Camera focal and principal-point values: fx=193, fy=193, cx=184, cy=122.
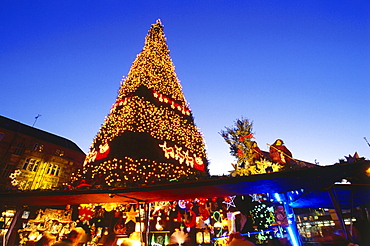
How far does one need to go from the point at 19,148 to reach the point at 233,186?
31.9 meters

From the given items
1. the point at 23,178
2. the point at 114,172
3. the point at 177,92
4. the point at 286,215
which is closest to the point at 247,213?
the point at 286,215

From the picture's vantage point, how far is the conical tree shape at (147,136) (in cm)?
1366

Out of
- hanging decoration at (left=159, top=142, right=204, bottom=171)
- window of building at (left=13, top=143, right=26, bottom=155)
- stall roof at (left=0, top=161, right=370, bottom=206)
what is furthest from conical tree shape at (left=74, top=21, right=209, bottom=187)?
window of building at (left=13, top=143, right=26, bottom=155)

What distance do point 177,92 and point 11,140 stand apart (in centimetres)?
2432

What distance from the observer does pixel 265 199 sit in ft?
29.5

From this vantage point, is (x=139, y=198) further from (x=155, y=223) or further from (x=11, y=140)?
(x=11, y=140)

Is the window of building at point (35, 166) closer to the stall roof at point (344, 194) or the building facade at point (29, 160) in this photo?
the building facade at point (29, 160)

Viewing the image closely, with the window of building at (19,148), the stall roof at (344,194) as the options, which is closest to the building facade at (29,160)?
the window of building at (19,148)

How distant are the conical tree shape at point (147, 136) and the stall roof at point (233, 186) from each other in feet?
13.4

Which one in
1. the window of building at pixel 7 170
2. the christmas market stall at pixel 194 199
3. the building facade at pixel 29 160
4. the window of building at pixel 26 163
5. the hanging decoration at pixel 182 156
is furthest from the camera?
the window of building at pixel 26 163

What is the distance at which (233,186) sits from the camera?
628cm

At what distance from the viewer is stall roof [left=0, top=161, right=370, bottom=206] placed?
215 inches

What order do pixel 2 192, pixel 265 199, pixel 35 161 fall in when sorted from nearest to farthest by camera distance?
pixel 2 192 < pixel 265 199 < pixel 35 161

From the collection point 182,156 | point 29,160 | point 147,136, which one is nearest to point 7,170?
point 29,160
